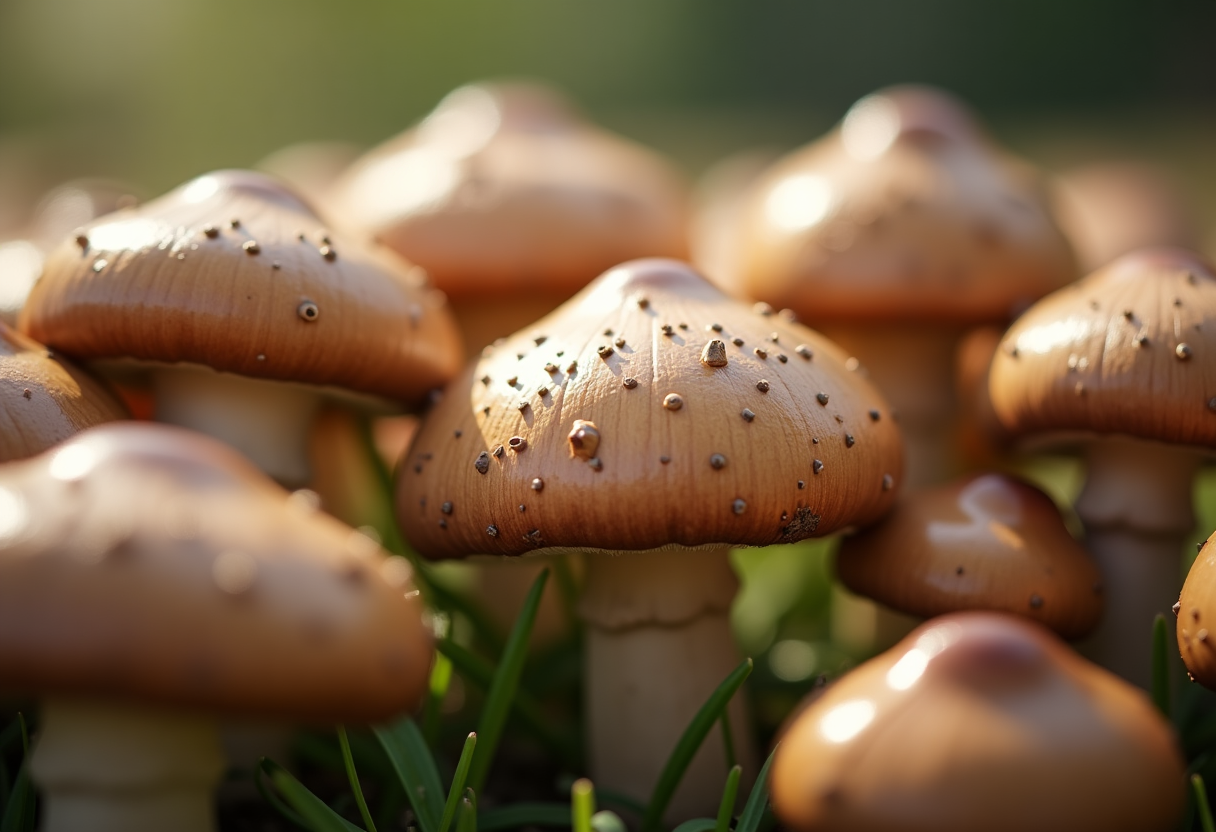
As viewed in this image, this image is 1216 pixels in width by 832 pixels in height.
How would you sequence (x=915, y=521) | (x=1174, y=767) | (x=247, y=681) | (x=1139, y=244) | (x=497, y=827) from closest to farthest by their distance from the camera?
(x=247, y=681) → (x=1174, y=767) → (x=497, y=827) → (x=915, y=521) → (x=1139, y=244)

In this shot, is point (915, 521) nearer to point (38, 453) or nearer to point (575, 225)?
point (575, 225)

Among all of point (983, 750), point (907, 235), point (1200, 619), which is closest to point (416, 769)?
point (983, 750)

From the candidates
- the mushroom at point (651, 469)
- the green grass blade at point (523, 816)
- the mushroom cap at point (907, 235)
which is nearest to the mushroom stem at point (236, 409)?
the mushroom at point (651, 469)

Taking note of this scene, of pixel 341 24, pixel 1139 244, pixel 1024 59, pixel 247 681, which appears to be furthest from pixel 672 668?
pixel 341 24

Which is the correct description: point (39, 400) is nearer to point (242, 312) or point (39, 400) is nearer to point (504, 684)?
point (242, 312)

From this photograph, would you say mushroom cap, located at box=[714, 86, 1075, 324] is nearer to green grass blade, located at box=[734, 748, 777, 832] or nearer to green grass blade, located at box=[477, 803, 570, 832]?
green grass blade, located at box=[734, 748, 777, 832]

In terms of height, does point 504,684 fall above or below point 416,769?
above

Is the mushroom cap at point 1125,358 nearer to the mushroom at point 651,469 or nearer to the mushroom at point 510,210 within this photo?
the mushroom at point 651,469

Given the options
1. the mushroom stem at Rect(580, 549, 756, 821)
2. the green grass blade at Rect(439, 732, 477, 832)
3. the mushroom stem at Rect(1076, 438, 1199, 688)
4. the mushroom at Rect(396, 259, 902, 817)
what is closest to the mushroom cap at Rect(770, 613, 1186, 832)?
the mushroom at Rect(396, 259, 902, 817)
